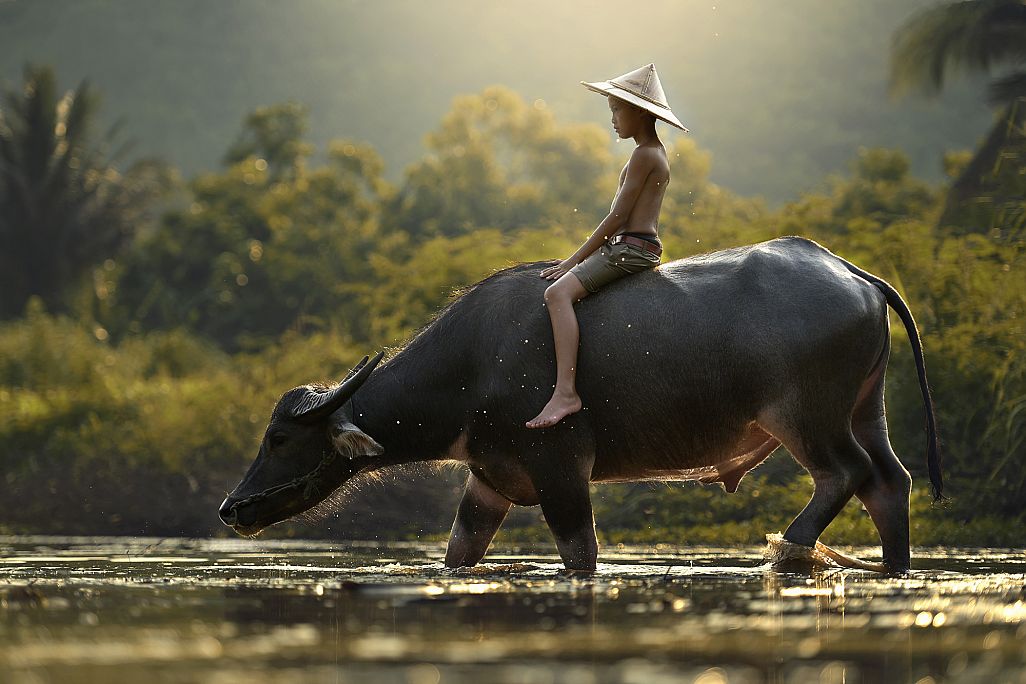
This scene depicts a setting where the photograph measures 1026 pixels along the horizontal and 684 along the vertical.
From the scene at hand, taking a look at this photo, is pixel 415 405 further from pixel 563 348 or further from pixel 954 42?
pixel 954 42

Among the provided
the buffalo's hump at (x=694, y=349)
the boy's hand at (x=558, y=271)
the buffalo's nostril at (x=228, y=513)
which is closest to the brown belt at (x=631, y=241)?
the buffalo's hump at (x=694, y=349)

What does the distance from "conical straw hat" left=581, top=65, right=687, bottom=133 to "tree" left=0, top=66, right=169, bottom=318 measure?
4131 cm

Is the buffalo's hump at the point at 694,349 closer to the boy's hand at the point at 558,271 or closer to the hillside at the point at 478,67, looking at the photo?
the boy's hand at the point at 558,271

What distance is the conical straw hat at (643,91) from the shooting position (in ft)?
26.4

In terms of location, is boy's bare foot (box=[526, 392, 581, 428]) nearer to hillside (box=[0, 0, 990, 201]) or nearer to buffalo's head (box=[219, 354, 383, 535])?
buffalo's head (box=[219, 354, 383, 535])

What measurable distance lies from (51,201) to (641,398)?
4374cm

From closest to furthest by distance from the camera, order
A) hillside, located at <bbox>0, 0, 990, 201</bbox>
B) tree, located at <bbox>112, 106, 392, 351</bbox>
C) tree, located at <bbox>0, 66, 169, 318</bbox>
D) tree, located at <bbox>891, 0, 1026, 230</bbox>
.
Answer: tree, located at <bbox>891, 0, 1026, 230</bbox> → tree, located at <bbox>112, 106, 392, 351</bbox> → tree, located at <bbox>0, 66, 169, 318</bbox> → hillside, located at <bbox>0, 0, 990, 201</bbox>

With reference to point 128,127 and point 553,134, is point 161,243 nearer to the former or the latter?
point 553,134

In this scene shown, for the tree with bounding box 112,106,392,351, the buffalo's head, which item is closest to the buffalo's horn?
the buffalo's head

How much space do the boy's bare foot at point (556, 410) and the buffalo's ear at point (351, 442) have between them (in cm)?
97

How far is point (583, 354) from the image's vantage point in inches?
317

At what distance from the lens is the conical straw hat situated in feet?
26.4

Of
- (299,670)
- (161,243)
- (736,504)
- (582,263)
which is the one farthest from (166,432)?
(161,243)

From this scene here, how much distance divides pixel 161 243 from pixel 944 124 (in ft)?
143
